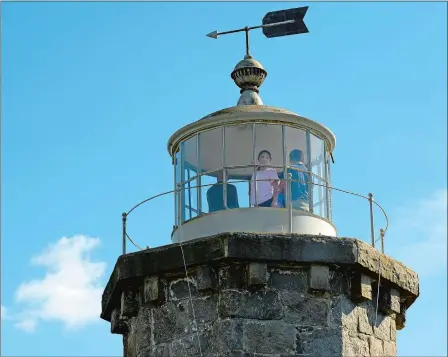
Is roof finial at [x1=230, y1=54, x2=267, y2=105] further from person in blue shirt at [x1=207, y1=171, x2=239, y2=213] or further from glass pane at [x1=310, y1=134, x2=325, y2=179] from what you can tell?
person in blue shirt at [x1=207, y1=171, x2=239, y2=213]

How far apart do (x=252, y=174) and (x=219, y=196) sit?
383mm

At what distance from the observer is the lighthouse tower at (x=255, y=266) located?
9289 mm

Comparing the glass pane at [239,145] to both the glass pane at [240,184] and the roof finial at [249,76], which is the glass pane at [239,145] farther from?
the roof finial at [249,76]

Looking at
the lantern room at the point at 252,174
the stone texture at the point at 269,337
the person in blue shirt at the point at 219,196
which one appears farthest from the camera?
the person in blue shirt at the point at 219,196

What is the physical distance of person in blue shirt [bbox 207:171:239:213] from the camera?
991 centimetres

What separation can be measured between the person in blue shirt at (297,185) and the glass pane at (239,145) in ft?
1.29

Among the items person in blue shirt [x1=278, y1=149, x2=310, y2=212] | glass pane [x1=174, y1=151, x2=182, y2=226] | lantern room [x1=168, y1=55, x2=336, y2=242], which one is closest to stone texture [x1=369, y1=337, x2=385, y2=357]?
lantern room [x1=168, y1=55, x2=336, y2=242]

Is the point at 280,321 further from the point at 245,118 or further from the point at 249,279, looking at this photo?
the point at 245,118

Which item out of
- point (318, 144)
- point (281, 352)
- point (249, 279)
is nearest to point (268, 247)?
point (249, 279)

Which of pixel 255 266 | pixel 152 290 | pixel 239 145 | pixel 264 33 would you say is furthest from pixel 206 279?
pixel 264 33

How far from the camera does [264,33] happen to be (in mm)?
10945

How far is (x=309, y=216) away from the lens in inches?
392

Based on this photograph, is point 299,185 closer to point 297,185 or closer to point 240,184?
point 297,185

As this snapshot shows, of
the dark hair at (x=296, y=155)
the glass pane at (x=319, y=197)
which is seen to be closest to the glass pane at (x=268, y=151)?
the dark hair at (x=296, y=155)
